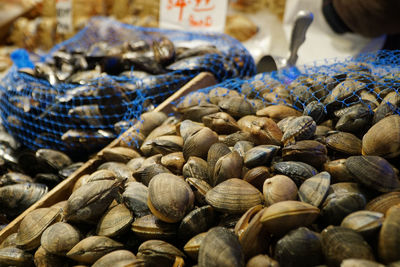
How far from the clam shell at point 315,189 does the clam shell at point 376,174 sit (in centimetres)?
10

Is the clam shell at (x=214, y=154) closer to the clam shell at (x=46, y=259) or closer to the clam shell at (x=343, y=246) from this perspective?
the clam shell at (x=343, y=246)

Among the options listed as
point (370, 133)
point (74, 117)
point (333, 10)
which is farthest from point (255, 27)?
point (370, 133)

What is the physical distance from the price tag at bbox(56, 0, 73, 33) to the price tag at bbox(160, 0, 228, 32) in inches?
44.6

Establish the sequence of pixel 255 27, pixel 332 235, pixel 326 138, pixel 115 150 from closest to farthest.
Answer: pixel 332 235, pixel 326 138, pixel 115 150, pixel 255 27

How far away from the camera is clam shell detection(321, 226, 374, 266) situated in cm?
89

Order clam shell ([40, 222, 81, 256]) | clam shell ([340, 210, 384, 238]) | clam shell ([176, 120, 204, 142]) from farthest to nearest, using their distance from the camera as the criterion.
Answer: clam shell ([176, 120, 204, 142])
clam shell ([40, 222, 81, 256])
clam shell ([340, 210, 384, 238])

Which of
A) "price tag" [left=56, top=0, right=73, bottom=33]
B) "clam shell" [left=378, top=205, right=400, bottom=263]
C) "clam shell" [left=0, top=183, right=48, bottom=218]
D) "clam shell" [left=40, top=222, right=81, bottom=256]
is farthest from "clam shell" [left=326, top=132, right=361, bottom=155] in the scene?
"price tag" [left=56, top=0, right=73, bottom=33]

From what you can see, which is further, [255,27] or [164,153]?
[255,27]

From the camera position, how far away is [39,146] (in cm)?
208

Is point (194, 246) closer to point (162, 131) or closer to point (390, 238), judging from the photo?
point (390, 238)

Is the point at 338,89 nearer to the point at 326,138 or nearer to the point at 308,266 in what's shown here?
the point at 326,138

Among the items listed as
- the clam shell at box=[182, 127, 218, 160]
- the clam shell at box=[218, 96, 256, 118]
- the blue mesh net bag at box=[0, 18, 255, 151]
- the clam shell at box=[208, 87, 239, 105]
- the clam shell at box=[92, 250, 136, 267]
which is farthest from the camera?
the blue mesh net bag at box=[0, 18, 255, 151]

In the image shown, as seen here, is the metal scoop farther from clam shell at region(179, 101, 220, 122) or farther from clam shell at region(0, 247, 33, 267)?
clam shell at region(0, 247, 33, 267)

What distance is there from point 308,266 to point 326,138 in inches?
23.2
